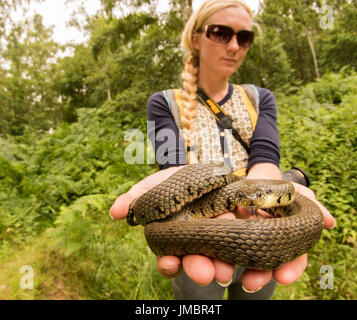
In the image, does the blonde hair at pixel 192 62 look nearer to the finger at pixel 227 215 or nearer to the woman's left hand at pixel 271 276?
the finger at pixel 227 215

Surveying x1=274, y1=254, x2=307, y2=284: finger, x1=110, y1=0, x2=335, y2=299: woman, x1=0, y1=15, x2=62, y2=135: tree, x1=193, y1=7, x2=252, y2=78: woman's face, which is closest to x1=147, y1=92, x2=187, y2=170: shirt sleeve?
x1=110, y1=0, x2=335, y2=299: woman

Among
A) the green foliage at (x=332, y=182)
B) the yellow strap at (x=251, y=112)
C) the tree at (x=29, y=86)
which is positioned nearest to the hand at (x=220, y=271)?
the yellow strap at (x=251, y=112)

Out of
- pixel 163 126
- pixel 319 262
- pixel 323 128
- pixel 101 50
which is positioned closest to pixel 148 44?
pixel 101 50

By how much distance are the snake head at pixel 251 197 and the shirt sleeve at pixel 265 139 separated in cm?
67

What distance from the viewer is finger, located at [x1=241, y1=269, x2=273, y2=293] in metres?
1.52

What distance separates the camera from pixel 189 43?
3.01 meters

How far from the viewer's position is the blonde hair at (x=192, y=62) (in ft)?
8.52

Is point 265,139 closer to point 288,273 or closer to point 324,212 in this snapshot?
point 324,212

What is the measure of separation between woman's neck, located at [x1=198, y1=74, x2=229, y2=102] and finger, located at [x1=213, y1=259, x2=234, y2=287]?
6.47 ft

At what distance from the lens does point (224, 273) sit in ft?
4.99

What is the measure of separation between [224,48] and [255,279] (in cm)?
235

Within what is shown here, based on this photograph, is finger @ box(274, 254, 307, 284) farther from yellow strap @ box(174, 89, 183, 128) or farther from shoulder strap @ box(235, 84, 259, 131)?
yellow strap @ box(174, 89, 183, 128)

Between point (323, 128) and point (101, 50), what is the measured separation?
9.79 metres

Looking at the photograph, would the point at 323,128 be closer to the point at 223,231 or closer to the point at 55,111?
the point at 223,231
